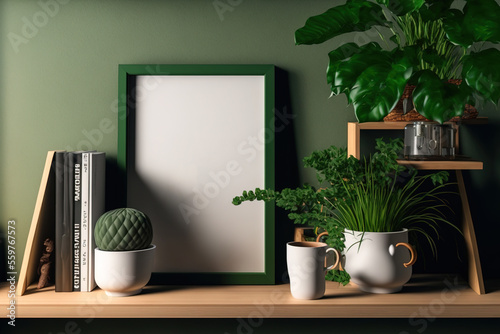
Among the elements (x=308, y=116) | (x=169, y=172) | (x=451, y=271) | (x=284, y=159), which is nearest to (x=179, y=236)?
(x=169, y=172)

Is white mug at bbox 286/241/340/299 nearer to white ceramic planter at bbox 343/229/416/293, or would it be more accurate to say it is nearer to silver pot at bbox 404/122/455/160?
white ceramic planter at bbox 343/229/416/293

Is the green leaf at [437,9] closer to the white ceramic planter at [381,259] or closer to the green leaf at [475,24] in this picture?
the green leaf at [475,24]

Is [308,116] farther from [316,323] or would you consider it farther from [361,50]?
[316,323]

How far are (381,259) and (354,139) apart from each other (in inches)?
12.4

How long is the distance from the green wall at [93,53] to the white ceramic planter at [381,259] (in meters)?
0.45

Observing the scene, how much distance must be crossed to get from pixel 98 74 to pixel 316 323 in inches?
35.8

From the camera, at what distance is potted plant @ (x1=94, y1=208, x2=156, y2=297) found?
123cm

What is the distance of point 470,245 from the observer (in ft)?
4.30

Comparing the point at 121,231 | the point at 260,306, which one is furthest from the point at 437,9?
the point at 121,231

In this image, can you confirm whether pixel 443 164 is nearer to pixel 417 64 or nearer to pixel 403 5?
pixel 417 64

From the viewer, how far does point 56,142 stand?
1.43 m

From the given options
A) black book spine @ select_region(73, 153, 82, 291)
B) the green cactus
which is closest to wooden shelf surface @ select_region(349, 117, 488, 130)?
the green cactus

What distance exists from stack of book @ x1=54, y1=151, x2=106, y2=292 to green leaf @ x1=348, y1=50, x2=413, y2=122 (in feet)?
2.20

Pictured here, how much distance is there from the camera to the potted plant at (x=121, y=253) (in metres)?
1.23
